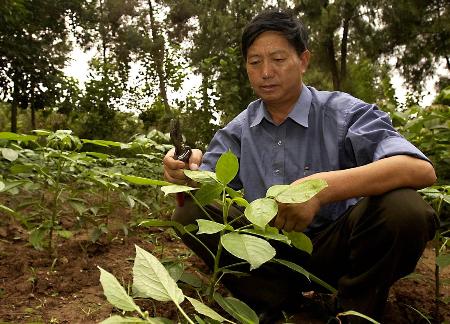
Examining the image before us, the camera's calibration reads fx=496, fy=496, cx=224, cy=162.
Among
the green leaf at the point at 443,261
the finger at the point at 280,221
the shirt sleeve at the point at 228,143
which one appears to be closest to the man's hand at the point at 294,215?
the finger at the point at 280,221

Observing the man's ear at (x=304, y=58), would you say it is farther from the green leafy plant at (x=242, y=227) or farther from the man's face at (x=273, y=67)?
the green leafy plant at (x=242, y=227)

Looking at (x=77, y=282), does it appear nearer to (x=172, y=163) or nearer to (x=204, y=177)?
(x=172, y=163)

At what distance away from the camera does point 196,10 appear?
13.9 meters

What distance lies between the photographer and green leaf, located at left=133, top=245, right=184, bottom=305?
768mm

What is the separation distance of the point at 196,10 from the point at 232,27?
2.81 meters

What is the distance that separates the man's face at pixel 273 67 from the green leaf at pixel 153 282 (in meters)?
1.04

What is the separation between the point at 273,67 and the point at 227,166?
757 mm

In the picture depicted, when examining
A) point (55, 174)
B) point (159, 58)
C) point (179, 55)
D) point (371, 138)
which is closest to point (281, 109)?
point (371, 138)

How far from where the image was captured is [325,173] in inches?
53.1

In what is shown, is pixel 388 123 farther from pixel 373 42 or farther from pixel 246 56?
pixel 373 42

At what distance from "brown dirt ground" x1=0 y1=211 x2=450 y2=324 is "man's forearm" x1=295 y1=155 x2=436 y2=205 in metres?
0.48

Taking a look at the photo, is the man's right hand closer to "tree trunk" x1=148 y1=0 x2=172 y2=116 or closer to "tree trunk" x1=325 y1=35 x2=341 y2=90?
"tree trunk" x1=148 y1=0 x2=172 y2=116

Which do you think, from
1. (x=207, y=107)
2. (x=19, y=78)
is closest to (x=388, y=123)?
(x=207, y=107)

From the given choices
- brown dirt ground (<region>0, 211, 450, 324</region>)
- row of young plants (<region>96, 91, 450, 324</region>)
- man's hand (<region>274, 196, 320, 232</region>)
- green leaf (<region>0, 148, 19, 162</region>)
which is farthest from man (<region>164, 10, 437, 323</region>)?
green leaf (<region>0, 148, 19, 162</region>)
